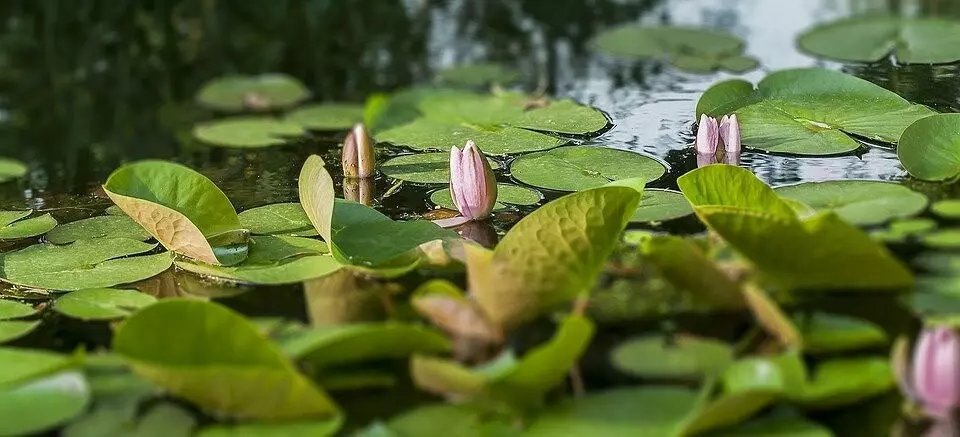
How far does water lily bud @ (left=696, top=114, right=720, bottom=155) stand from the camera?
138 centimetres

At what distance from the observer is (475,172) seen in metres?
1.22

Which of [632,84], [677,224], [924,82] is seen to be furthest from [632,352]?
[632,84]

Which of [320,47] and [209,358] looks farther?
[320,47]

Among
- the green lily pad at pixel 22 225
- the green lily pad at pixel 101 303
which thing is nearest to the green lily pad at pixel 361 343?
the green lily pad at pixel 101 303

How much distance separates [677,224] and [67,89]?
1.53 metres

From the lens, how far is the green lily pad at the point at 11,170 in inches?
67.6

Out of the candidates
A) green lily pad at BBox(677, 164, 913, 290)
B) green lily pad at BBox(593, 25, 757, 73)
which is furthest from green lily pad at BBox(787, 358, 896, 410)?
green lily pad at BBox(593, 25, 757, 73)

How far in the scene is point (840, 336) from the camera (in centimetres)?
88

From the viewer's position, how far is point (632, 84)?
76.2 inches

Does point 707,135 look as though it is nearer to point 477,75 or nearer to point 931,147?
point 931,147

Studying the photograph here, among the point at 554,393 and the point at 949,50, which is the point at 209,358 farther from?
the point at 949,50

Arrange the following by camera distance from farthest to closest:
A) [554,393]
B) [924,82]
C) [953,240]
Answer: [924,82], [953,240], [554,393]

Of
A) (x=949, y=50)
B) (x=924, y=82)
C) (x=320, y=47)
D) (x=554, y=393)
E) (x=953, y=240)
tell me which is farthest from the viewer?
(x=320, y=47)

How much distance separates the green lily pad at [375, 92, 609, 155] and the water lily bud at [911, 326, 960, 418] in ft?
2.48
